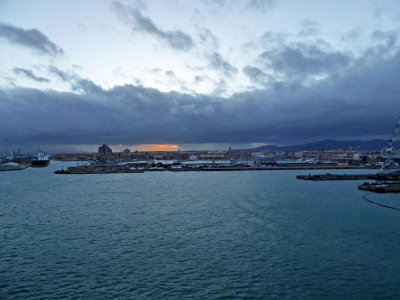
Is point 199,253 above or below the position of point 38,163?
below

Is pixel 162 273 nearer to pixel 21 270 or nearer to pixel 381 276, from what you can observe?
pixel 21 270

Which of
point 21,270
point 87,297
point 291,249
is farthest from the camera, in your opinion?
point 291,249

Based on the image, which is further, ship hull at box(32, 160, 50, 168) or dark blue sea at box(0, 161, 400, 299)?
ship hull at box(32, 160, 50, 168)

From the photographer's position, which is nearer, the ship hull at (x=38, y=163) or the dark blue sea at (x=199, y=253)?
the dark blue sea at (x=199, y=253)

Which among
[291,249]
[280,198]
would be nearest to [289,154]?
[280,198]

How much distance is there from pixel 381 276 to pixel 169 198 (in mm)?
10242

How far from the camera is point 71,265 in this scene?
5.67 metres

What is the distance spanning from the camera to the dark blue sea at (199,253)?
15.5ft

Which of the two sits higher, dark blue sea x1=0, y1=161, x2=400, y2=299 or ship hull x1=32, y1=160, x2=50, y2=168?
ship hull x1=32, y1=160, x2=50, y2=168

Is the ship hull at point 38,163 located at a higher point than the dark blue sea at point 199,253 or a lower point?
higher

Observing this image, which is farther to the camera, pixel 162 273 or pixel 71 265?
pixel 71 265

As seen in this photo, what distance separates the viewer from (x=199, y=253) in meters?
6.29

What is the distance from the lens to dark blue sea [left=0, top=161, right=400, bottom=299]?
15.5 ft

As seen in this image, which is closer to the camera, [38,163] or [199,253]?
[199,253]
